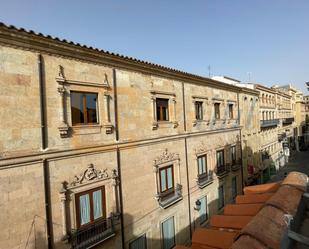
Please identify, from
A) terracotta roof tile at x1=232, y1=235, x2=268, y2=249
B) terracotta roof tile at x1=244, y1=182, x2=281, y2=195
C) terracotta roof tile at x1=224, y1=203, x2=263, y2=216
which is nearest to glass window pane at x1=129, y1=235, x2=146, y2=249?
terracotta roof tile at x1=224, y1=203, x2=263, y2=216

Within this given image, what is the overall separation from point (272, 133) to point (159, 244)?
2796cm

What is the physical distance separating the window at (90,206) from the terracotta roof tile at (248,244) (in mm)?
6100

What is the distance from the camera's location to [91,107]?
383 inches

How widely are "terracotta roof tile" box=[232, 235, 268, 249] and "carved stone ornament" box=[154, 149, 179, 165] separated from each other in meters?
8.03

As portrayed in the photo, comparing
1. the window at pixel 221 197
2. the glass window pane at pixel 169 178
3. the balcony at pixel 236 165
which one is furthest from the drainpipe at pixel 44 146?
the balcony at pixel 236 165

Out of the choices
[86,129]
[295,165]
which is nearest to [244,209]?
[86,129]

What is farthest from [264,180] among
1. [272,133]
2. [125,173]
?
[125,173]

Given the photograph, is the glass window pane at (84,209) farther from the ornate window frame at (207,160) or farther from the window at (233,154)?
the window at (233,154)

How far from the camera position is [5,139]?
7.11 m

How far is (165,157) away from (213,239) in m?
5.48

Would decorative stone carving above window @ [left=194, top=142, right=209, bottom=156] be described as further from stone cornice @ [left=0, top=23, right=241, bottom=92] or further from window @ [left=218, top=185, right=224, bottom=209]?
stone cornice @ [left=0, top=23, right=241, bottom=92]

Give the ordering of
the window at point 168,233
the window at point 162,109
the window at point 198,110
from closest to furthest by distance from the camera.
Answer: the window at point 168,233 → the window at point 162,109 → the window at point 198,110

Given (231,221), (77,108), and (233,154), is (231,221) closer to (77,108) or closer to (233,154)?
(77,108)

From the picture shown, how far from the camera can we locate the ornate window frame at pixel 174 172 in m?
12.4
